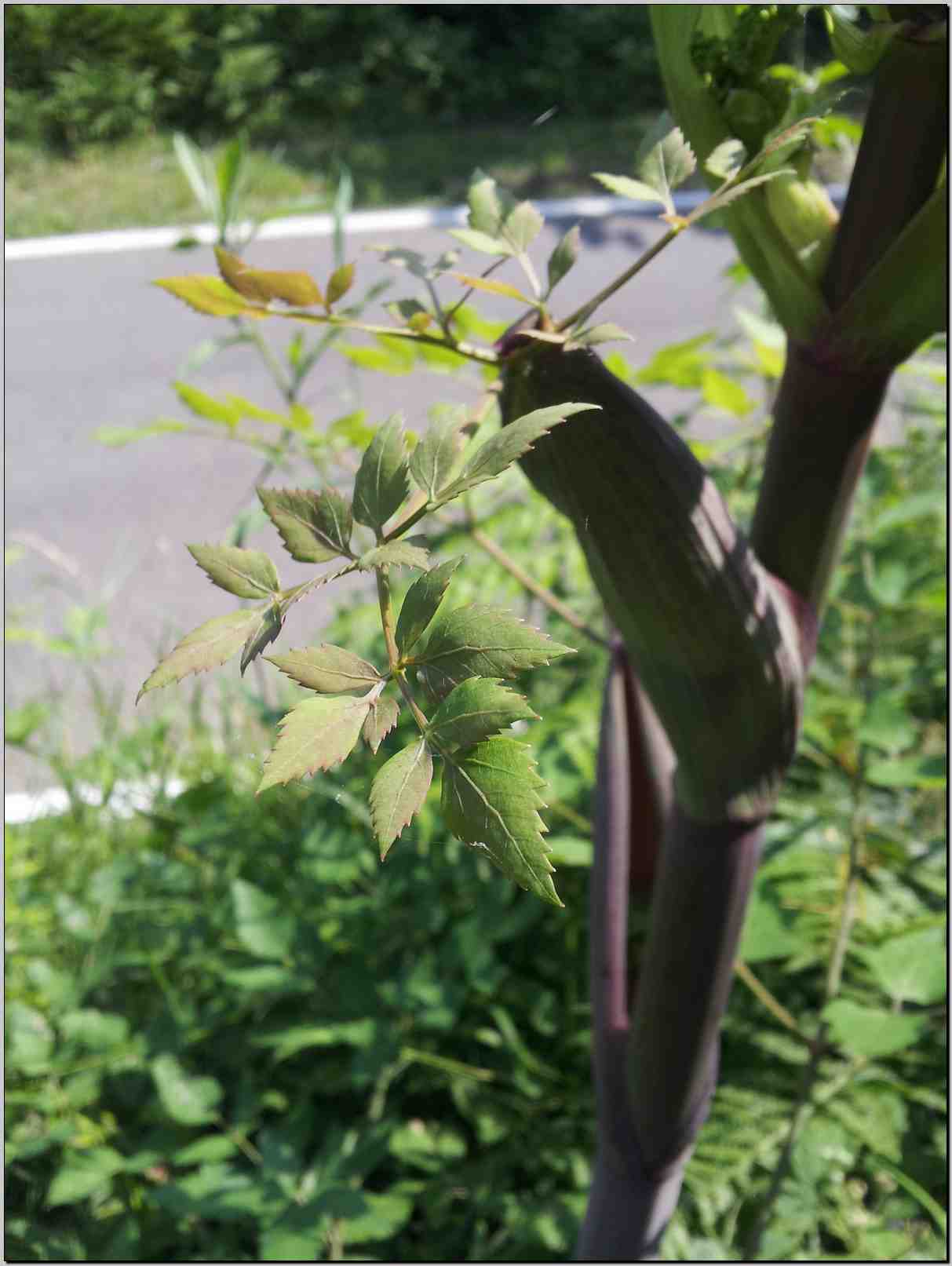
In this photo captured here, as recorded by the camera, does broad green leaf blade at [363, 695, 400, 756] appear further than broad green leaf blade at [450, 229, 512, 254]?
No

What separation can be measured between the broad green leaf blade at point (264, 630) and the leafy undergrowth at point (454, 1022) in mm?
605

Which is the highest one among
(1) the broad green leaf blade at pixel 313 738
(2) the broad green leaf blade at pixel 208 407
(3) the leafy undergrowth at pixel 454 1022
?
(1) the broad green leaf blade at pixel 313 738

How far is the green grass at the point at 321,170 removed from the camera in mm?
5242

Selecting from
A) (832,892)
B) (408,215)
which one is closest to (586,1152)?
(832,892)

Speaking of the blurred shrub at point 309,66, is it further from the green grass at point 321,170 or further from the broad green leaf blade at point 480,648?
the broad green leaf blade at point 480,648

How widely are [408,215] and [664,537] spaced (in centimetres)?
505

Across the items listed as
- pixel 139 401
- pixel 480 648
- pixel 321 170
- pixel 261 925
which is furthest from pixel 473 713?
pixel 321 170

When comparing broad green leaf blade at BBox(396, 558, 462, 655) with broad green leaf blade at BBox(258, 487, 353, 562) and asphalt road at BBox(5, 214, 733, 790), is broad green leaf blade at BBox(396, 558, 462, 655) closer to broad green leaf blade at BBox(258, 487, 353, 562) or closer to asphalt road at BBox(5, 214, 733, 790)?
broad green leaf blade at BBox(258, 487, 353, 562)

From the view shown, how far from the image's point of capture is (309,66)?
6727mm

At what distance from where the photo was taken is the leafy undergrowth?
36.0 inches

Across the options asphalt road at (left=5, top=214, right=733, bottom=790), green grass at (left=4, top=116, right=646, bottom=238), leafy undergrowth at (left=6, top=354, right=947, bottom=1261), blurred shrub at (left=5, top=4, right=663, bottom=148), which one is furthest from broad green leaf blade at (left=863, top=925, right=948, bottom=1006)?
blurred shrub at (left=5, top=4, right=663, bottom=148)

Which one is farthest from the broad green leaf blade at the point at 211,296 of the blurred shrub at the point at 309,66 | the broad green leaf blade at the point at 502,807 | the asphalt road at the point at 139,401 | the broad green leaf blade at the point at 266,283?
the blurred shrub at the point at 309,66

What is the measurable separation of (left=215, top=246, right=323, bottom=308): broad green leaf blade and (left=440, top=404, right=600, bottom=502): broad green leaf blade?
126mm

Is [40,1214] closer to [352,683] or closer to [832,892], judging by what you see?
[832,892]
